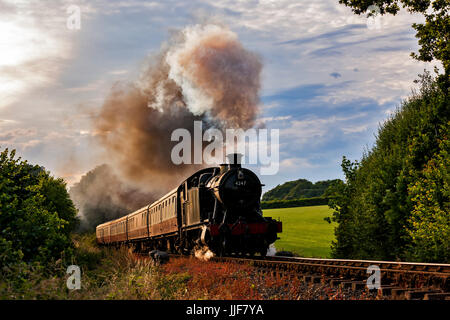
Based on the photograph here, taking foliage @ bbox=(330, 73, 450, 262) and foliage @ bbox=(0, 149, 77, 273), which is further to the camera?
foliage @ bbox=(330, 73, 450, 262)

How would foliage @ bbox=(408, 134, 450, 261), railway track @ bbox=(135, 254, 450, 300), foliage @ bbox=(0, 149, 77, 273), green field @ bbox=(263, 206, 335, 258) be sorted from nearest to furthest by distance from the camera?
railway track @ bbox=(135, 254, 450, 300) → foliage @ bbox=(0, 149, 77, 273) → foliage @ bbox=(408, 134, 450, 261) → green field @ bbox=(263, 206, 335, 258)

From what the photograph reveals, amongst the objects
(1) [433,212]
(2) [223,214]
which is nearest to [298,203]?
(1) [433,212]

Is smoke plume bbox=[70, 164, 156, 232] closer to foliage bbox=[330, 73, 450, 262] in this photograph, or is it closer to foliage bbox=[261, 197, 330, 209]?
foliage bbox=[261, 197, 330, 209]

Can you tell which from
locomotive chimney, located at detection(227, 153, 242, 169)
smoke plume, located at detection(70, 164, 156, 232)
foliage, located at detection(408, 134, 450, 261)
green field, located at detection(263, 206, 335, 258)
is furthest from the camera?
smoke plume, located at detection(70, 164, 156, 232)

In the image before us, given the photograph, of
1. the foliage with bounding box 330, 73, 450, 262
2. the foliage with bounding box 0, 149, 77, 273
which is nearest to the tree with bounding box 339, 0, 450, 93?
the foliage with bounding box 330, 73, 450, 262

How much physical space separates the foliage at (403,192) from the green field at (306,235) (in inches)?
210

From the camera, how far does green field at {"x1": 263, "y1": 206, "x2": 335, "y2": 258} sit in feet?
92.5

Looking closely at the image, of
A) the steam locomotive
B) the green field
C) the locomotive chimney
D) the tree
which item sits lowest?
the green field

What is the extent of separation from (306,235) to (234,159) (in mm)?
18713

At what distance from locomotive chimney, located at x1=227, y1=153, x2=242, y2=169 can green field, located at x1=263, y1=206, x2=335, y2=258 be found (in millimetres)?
10902

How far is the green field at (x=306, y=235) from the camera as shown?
2820 centimetres

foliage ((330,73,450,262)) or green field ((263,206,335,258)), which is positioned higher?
foliage ((330,73,450,262))

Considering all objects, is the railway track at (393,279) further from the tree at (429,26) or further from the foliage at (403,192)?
the tree at (429,26)
